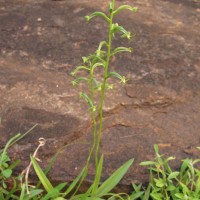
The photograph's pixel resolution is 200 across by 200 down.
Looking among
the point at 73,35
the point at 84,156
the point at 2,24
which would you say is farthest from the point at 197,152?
the point at 2,24

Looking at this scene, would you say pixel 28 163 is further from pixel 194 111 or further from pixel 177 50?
pixel 177 50

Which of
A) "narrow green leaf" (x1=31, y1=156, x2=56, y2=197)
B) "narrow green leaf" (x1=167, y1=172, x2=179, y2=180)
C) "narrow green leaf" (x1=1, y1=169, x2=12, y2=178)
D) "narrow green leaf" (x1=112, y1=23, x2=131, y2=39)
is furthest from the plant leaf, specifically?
"narrow green leaf" (x1=112, y1=23, x2=131, y2=39)

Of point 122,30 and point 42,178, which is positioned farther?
point 42,178

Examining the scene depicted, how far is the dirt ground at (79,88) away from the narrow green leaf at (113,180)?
0.38 feet

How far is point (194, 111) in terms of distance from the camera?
269 cm

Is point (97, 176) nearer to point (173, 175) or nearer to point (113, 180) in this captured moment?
point (113, 180)

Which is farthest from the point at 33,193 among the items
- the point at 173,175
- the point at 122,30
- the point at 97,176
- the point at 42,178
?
the point at 122,30

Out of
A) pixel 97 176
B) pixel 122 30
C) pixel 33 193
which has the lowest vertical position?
pixel 33 193

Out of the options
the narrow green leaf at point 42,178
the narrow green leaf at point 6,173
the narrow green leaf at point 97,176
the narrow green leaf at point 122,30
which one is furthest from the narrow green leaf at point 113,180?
the narrow green leaf at point 122,30

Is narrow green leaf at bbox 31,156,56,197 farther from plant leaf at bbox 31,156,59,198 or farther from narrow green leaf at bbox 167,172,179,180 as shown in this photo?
narrow green leaf at bbox 167,172,179,180

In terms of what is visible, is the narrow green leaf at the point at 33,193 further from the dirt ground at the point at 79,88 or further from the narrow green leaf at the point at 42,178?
the dirt ground at the point at 79,88

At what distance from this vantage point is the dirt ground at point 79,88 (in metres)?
2.46

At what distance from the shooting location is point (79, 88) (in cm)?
273

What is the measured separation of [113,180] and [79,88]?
0.64 m
